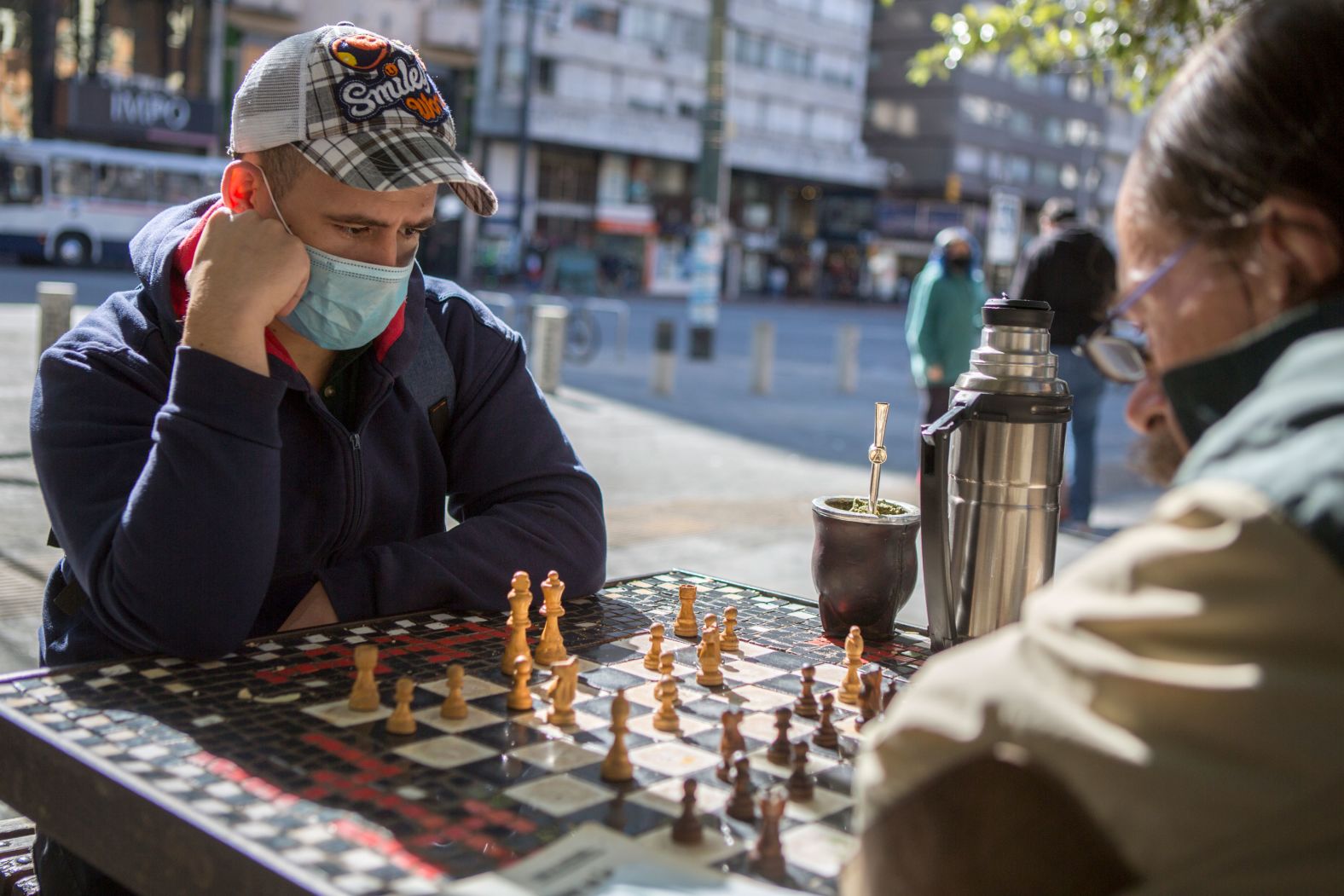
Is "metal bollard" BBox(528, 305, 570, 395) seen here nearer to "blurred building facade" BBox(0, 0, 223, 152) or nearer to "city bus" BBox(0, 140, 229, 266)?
"city bus" BBox(0, 140, 229, 266)

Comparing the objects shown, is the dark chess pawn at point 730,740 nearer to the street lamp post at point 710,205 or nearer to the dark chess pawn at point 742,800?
the dark chess pawn at point 742,800

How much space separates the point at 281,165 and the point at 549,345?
37.2 feet

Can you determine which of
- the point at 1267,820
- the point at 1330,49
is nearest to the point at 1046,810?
the point at 1267,820

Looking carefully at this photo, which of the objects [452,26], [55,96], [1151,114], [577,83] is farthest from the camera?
[577,83]

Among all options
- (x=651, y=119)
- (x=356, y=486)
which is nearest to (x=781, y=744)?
(x=356, y=486)

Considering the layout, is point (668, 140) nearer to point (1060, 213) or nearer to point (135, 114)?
point (135, 114)

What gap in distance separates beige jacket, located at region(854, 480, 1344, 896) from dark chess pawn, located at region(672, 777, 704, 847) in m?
0.52

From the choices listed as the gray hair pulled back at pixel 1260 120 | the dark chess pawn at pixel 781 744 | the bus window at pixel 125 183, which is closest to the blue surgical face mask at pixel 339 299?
the dark chess pawn at pixel 781 744

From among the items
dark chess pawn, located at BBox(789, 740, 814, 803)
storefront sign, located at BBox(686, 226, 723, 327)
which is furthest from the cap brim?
storefront sign, located at BBox(686, 226, 723, 327)

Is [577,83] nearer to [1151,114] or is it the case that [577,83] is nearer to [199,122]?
[199,122]

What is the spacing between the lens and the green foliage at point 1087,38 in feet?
24.5

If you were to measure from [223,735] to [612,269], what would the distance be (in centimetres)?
4676

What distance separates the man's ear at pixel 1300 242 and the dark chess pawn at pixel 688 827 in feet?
2.56

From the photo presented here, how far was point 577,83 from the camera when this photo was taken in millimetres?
47406
